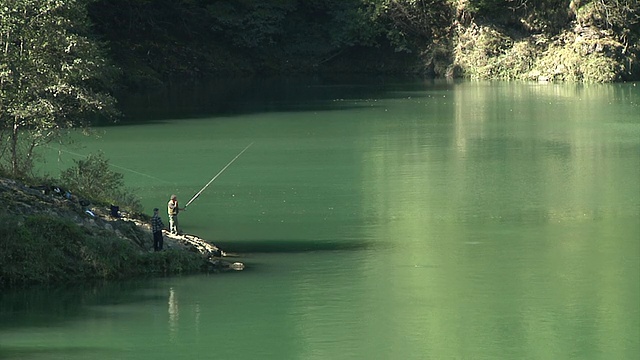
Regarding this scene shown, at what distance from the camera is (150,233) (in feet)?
80.5

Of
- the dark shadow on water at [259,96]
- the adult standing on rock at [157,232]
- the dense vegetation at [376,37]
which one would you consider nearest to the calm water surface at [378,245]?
the adult standing on rock at [157,232]

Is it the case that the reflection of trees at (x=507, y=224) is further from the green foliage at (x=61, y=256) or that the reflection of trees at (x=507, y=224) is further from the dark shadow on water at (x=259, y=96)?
the dark shadow on water at (x=259, y=96)

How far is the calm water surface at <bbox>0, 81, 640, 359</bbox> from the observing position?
1997cm

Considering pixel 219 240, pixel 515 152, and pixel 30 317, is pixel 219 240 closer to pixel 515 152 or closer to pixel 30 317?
pixel 30 317

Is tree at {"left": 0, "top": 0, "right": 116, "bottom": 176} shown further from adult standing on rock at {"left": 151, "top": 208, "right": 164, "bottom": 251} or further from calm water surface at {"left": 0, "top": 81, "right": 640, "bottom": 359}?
adult standing on rock at {"left": 151, "top": 208, "right": 164, "bottom": 251}

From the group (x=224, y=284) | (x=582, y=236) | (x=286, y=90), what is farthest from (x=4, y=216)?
(x=286, y=90)

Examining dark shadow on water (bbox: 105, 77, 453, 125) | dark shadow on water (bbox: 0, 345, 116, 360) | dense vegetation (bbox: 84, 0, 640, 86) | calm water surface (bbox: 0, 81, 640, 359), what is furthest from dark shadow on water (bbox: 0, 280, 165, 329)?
dense vegetation (bbox: 84, 0, 640, 86)

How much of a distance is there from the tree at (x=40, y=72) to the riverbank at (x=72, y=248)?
403 cm

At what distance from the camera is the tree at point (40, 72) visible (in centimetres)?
2814

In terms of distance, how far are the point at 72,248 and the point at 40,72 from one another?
274 inches

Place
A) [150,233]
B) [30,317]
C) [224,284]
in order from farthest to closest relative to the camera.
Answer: [150,233]
[224,284]
[30,317]

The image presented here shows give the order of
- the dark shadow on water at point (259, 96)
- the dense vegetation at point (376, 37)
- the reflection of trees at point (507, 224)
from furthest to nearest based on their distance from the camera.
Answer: the dense vegetation at point (376, 37) → the dark shadow on water at point (259, 96) → the reflection of trees at point (507, 224)

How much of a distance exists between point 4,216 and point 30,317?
2087mm

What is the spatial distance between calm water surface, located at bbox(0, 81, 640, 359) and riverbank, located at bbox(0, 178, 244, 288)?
0.34m
